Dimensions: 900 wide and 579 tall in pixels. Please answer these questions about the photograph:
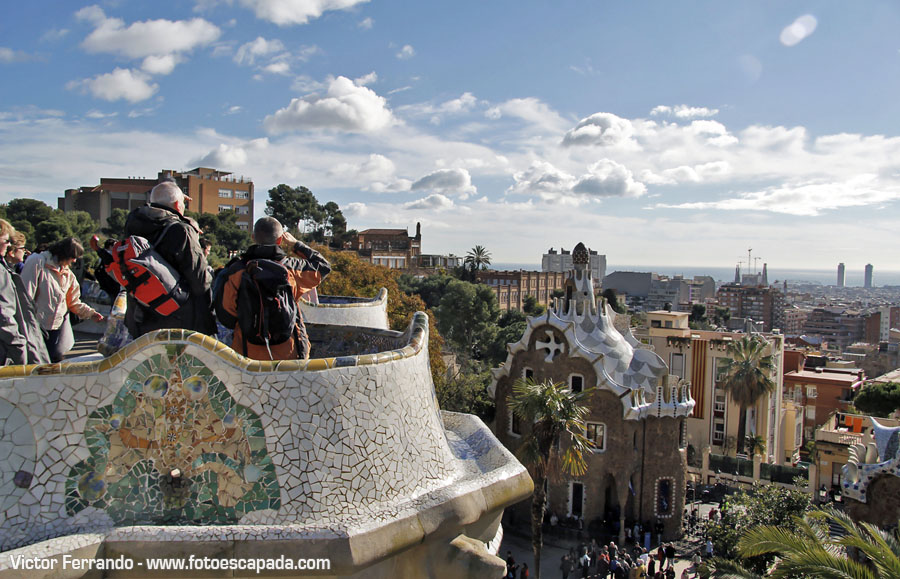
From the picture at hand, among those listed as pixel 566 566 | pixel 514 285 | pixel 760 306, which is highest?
pixel 514 285

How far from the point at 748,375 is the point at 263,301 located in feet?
109

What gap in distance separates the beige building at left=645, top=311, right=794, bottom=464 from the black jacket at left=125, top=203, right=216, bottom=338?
3409cm

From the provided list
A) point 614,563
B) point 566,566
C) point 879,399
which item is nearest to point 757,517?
point 614,563

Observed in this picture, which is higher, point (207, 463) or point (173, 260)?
point (173, 260)

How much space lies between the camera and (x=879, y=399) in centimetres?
4103

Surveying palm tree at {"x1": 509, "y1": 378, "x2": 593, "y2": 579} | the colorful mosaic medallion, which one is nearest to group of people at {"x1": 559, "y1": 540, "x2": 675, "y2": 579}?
palm tree at {"x1": 509, "y1": 378, "x2": 593, "y2": 579}

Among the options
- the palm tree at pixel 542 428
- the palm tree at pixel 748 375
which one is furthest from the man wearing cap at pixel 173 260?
the palm tree at pixel 748 375

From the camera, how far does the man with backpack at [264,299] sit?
5773 millimetres

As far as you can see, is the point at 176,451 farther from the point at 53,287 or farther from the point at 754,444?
the point at 754,444

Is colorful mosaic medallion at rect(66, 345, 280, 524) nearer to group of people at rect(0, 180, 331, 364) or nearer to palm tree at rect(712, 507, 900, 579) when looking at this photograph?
group of people at rect(0, 180, 331, 364)

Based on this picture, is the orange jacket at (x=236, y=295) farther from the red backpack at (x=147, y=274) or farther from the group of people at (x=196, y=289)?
the red backpack at (x=147, y=274)

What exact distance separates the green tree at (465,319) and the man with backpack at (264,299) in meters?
50.2

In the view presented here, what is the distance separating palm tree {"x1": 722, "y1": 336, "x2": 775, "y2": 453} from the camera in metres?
34.0

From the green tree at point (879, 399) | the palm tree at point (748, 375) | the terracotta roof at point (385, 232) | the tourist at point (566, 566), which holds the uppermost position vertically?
the terracotta roof at point (385, 232)
